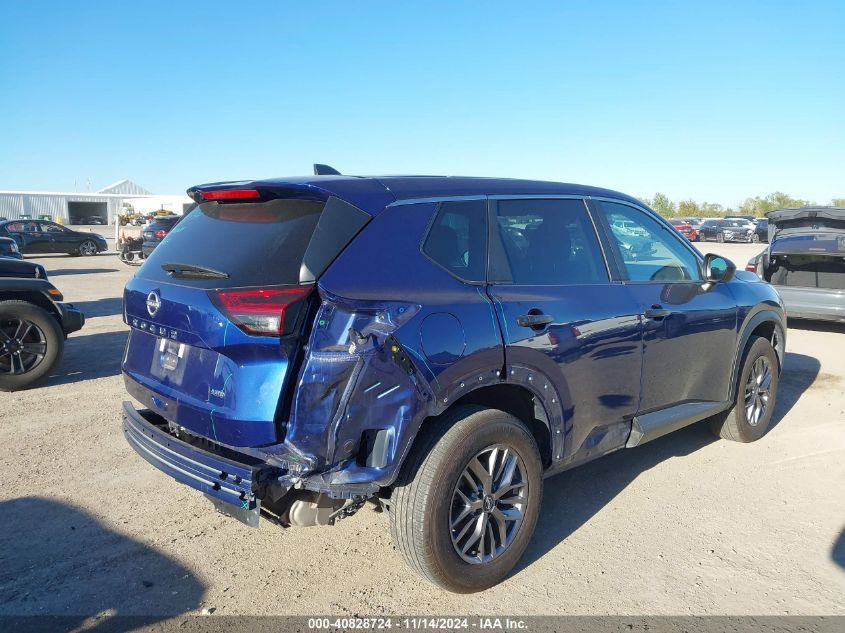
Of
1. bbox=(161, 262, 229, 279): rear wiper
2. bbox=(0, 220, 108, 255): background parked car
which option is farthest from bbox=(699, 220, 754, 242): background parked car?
bbox=(161, 262, 229, 279): rear wiper

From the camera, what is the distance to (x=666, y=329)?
13.3 ft

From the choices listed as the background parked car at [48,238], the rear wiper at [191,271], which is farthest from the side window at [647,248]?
the background parked car at [48,238]

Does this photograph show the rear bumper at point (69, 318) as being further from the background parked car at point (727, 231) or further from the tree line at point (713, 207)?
the tree line at point (713, 207)

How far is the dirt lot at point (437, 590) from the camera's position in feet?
10.2

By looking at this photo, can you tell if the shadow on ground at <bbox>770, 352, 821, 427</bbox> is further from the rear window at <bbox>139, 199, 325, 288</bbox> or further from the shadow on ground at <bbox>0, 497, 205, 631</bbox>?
the shadow on ground at <bbox>0, 497, 205, 631</bbox>

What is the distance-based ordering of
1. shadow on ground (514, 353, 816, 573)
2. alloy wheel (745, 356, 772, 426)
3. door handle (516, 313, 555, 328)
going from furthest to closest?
1. alloy wheel (745, 356, 772, 426)
2. shadow on ground (514, 353, 816, 573)
3. door handle (516, 313, 555, 328)

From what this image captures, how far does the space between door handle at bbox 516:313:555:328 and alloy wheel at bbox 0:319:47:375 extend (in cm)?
541

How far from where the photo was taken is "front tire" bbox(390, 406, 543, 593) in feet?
9.45

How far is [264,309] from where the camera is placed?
2.64m

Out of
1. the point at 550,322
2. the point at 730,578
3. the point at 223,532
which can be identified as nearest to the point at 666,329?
the point at 550,322

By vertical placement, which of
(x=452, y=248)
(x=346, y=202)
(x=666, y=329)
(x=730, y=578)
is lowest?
(x=730, y=578)

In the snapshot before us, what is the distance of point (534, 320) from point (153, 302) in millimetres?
1835

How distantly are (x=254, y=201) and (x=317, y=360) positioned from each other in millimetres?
953

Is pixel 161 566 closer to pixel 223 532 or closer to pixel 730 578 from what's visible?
pixel 223 532
